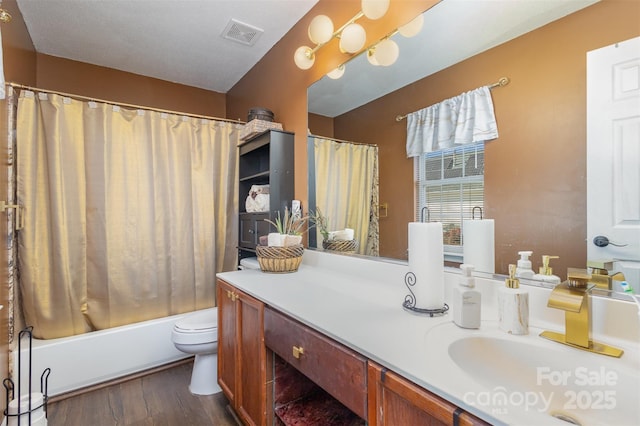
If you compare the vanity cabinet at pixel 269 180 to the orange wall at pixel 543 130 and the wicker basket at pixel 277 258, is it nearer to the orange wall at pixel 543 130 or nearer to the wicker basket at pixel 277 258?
the wicker basket at pixel 277 258

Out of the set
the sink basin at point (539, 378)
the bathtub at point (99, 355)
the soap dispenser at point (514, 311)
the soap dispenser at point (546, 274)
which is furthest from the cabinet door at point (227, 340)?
the soap dispenser at point (546, 274)

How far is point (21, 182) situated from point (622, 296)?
9.42 ft

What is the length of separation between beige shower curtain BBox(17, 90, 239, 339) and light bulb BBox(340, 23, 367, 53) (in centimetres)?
139

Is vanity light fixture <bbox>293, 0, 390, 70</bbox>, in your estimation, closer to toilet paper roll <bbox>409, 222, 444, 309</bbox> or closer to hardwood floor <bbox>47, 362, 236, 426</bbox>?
toilet paper roll <bbox>409, 222, 444, 309</bbox>

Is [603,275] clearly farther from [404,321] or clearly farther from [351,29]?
[351,29]

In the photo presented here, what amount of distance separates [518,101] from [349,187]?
0.95 meters

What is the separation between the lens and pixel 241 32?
7.14 ft

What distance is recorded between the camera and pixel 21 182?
71.9 inches

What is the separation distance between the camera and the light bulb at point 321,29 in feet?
5.28

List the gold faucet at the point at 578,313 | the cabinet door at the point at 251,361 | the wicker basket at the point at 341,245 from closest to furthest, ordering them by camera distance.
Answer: the gold faucet at the point at 578,313, the cabinet door at the point at 251,361, the wicker basket at the point at 341,245

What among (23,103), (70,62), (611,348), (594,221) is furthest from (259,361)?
(70,62)

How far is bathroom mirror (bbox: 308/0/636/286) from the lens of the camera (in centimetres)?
90

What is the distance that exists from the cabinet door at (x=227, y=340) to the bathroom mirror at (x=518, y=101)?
834 mm

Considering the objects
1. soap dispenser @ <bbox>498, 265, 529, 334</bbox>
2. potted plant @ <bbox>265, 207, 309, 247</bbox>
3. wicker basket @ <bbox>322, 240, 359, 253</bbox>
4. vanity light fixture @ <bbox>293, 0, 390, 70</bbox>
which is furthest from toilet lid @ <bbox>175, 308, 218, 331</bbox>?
vanity light fixture @ <bbox>293, 0, 390, 70</bbox>
